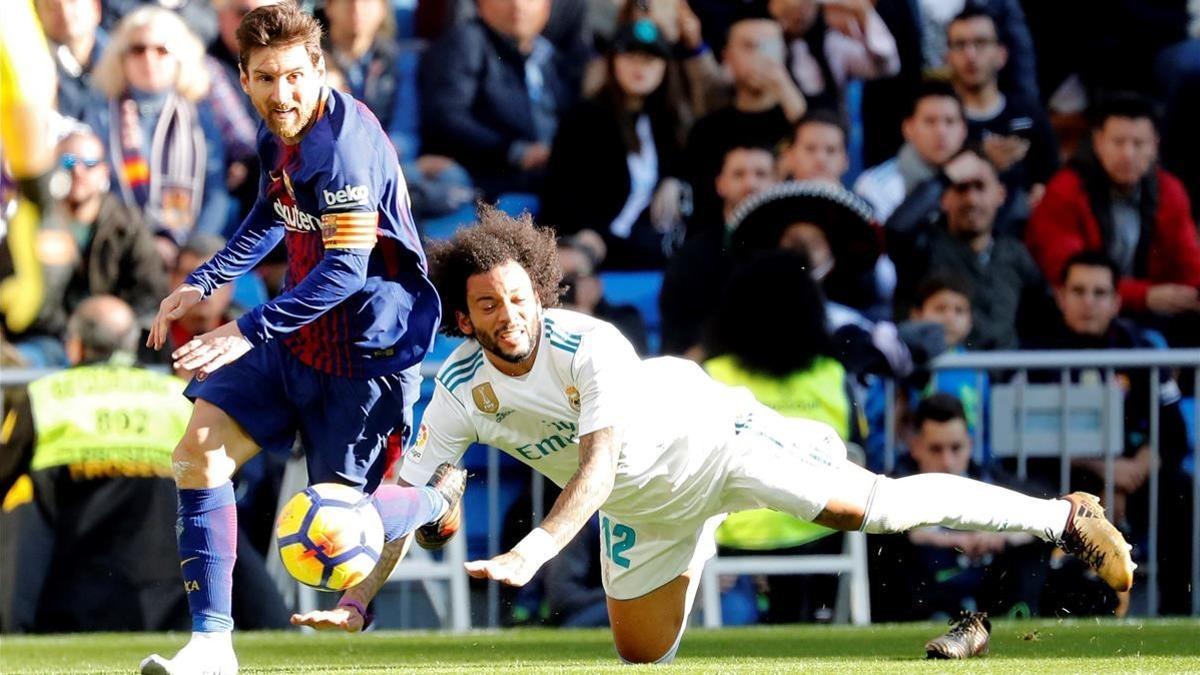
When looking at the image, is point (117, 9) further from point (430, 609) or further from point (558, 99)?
point (430, 609)

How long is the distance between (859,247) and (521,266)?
4433mm

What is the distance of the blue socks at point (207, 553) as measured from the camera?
6418 mm

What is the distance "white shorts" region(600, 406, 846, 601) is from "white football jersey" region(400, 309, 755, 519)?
57 mm

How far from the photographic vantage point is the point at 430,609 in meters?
10.5

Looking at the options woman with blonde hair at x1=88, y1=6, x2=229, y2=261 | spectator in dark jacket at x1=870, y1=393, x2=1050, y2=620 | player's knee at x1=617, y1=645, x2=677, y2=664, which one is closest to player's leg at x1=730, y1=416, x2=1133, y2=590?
player's knee at x1=617, y1=645, x2=677, y2=664

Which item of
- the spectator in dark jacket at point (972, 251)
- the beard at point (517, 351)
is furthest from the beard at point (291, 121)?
the spectator in dark jacket at point (972, 251)

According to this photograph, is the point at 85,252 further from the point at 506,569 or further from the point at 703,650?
the point at 506,569

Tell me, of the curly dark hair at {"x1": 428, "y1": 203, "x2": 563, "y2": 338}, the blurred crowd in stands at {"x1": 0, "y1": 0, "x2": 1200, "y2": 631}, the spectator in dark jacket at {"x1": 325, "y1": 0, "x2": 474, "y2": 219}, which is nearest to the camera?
the curly dark hair at {"x1": 428, "y1": 203, "x2": 563, "y2": 338}

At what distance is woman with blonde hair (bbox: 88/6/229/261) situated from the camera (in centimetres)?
1088

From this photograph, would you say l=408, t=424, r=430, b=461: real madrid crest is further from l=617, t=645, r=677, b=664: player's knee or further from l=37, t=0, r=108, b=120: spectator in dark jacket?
l=37, t=0, r=108, b=120: spectator in dark jacket

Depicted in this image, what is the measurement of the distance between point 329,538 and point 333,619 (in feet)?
0.96

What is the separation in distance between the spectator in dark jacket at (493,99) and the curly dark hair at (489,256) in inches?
174

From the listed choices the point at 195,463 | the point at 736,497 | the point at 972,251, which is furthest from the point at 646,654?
the point at 972,251

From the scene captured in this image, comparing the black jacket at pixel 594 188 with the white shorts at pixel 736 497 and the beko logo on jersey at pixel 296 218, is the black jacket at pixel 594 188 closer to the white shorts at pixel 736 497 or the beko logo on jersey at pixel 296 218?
the white shorts at pixel 736 497
